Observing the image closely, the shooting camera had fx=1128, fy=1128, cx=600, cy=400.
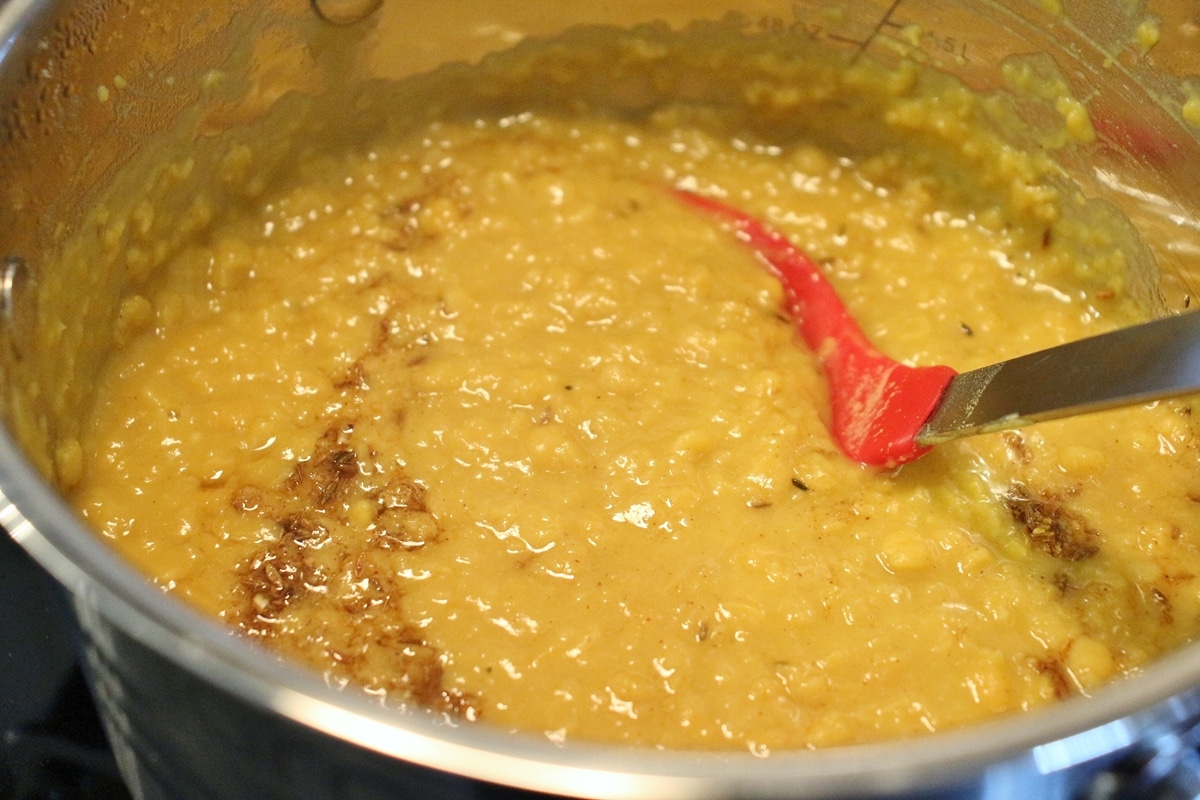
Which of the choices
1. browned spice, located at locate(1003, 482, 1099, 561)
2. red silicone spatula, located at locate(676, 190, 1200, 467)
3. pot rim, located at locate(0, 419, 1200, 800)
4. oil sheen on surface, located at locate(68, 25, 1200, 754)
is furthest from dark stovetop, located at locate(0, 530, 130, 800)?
browned spice, located at locate(1003, 482, 1099, 561)

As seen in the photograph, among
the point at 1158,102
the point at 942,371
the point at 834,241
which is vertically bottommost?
the point at 834,241

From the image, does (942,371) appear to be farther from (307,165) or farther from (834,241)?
(307,165)

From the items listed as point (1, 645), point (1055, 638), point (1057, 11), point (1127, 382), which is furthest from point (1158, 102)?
point (1, 645)

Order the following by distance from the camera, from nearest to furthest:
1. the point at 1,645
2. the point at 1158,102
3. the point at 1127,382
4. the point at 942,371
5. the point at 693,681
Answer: the point at 1127,382 < the point at 693,681 < the point at 1,645 < the point at 942,371 < the point at 1158,102

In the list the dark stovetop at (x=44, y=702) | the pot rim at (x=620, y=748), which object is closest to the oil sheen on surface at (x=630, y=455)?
the dark stovetop at (x=44, y=702)

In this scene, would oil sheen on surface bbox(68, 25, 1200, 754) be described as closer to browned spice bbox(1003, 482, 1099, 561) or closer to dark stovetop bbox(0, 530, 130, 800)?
browned spice bbox(1003, 482, 1099, 561)

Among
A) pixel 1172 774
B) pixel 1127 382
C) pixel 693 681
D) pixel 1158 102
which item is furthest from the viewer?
pixel 1158 102

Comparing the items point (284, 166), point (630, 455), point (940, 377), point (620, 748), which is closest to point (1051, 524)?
point (940, 377)
